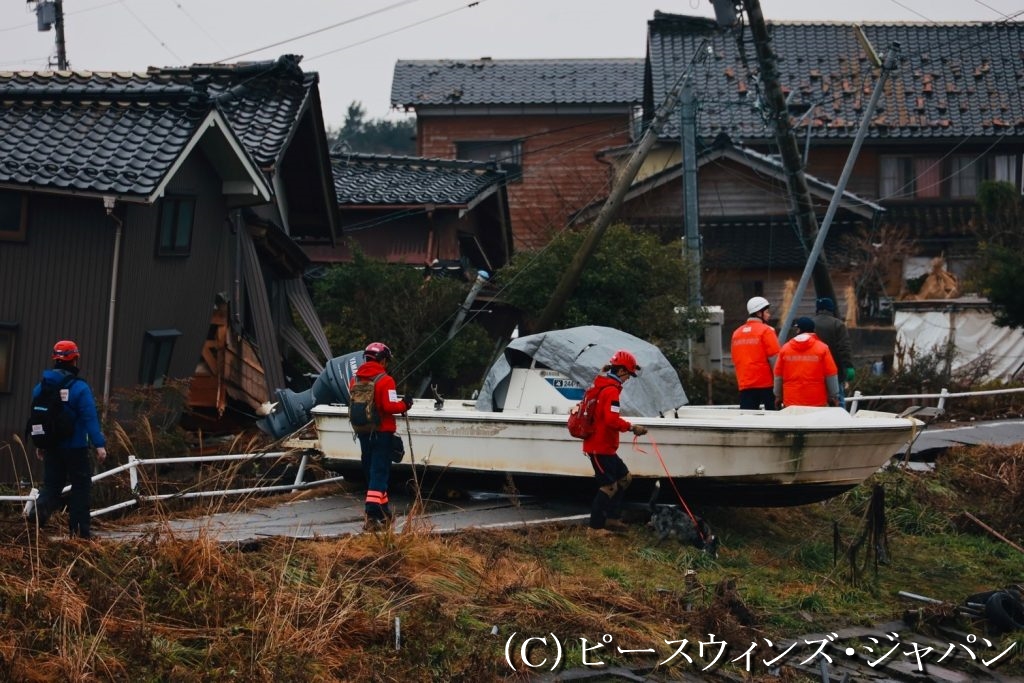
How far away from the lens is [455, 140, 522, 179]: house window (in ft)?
144

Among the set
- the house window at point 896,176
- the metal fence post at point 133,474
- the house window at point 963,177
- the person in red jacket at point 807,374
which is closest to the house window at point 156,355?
the metal fence post at point 133,474

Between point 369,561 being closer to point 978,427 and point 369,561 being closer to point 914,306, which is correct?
point 978,427

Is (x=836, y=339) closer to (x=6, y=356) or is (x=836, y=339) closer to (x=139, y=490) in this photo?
(x=139, y=490)

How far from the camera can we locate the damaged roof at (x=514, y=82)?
44.2 metres

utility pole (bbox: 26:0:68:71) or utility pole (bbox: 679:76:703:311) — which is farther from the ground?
utility pole (bbox: 26:0:68:71)

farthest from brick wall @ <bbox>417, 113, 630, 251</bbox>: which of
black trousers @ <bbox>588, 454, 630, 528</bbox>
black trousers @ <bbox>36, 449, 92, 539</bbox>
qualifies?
black trousers @ <bbox>36, 449, 92, 539</bbox>

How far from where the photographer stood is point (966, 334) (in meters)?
27.8

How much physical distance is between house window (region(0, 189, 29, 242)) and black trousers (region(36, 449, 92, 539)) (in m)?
6.18

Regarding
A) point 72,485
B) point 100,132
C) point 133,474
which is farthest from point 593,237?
point 72,485

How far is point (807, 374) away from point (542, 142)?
30401mm

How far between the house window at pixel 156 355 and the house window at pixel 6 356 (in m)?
1.58

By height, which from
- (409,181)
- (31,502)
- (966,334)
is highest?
(409,181)

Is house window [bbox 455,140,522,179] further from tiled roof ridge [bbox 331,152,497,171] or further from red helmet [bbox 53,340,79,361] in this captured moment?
red helmet [bbox 53,340,79,361]

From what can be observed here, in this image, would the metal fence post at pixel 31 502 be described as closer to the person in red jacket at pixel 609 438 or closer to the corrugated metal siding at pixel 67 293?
the person in red jacket at pixel 609 438
